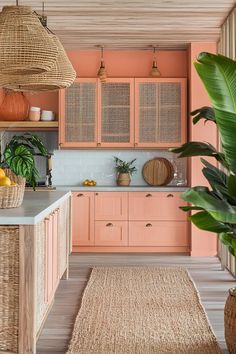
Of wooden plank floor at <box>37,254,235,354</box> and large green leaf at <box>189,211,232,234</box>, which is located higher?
large green leaf at <box>189,211,232,234</box>

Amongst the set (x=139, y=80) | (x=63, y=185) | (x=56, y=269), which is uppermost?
(x=139, y=80)

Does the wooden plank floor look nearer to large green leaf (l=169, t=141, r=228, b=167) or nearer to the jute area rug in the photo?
the jute area rug

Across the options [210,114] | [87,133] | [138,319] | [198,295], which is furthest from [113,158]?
[210,114]

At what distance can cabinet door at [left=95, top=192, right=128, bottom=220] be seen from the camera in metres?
7.46

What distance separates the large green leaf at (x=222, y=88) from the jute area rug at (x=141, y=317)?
143 centimetres

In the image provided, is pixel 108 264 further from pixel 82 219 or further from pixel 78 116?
pixel 78 116

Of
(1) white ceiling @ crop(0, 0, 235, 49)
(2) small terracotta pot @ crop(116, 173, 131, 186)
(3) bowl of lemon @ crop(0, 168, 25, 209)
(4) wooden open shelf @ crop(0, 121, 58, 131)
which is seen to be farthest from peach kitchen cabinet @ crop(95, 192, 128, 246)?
(3) bowl of lemon @ crop(0, 168, 25, 209)

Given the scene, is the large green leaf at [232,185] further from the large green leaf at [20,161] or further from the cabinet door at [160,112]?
the cabinet door at [160,112]

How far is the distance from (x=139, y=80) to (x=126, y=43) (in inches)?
20.6

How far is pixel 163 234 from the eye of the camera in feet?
24.5

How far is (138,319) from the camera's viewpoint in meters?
4.25

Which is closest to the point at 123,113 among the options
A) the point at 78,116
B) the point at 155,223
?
the point at 78,116

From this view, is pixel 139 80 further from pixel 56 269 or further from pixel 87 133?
pixel 56 269

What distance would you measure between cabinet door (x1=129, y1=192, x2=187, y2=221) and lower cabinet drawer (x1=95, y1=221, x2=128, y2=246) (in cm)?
24
